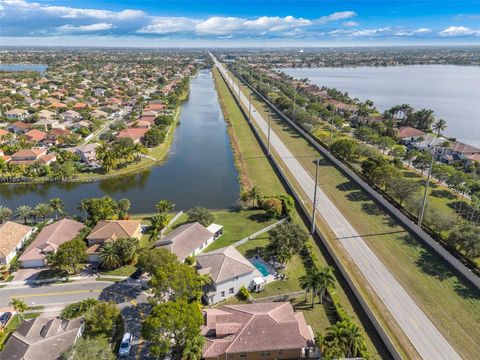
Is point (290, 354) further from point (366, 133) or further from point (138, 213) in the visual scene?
point (366, 133)

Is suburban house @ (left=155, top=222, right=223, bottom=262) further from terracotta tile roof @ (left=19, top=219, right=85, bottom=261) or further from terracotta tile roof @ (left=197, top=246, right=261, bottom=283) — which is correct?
terracotta tile roof @ (left=19, top=219, right=85, bottom=261)

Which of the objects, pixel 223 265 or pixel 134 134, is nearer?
pixel 223 265

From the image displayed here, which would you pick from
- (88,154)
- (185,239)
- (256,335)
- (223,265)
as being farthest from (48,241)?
(88,154)

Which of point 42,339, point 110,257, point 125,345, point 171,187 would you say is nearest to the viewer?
point 42,339

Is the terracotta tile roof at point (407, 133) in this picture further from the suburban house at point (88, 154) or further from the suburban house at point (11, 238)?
the suburban house at point (11, 238)

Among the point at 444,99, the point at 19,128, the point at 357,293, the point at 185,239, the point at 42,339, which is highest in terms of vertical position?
the point at 444,99

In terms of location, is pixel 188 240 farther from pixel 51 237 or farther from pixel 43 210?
pixel 43 210

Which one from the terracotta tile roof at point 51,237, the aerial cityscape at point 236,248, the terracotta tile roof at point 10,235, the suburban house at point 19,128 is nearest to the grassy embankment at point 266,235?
the aerial cityscape at point 236,248
